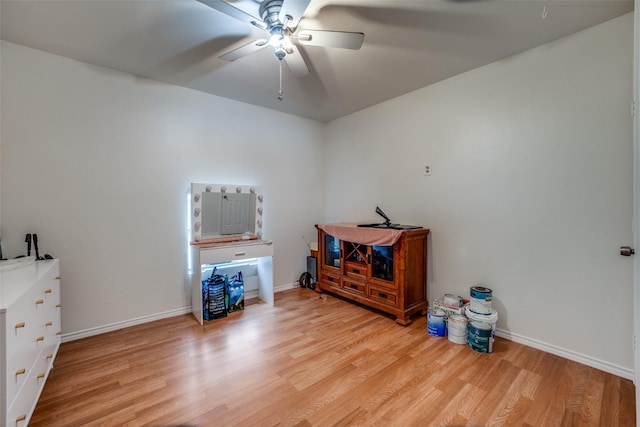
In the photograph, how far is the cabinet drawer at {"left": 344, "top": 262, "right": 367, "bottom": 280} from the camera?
306 cm

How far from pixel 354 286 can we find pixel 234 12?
9.09 ft

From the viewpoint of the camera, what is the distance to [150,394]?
1705 millimetres

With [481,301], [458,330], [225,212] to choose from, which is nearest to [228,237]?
[225,212]

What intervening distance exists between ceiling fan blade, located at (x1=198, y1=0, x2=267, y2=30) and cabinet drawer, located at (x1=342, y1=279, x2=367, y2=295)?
260cm

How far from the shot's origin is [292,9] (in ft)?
5.01

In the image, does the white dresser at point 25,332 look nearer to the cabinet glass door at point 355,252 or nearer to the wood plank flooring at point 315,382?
the wood plank flooring at point 315,382

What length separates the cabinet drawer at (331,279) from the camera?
337 cm

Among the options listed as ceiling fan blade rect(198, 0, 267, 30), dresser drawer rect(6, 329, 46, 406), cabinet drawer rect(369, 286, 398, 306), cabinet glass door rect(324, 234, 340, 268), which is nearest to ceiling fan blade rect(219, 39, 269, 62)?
ceiling fan blade rect(198, 0, 267, 30)

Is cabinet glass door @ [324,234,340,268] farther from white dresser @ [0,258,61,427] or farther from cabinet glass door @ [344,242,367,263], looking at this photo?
white dresser @ [0,258,61,427]

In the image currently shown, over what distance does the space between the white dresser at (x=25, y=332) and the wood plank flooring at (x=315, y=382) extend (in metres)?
0.21

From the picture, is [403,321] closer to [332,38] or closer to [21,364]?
[332,38]

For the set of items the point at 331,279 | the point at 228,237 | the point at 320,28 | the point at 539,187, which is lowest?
the point at 331,279

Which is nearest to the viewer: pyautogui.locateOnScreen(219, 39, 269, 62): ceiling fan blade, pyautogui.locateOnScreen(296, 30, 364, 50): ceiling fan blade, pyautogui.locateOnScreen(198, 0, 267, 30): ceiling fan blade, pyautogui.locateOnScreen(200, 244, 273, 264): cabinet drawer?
pyautogui.locateOnScreen(198, 0, 267, 30): ceiling fan blade

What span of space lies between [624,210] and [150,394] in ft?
11.3
